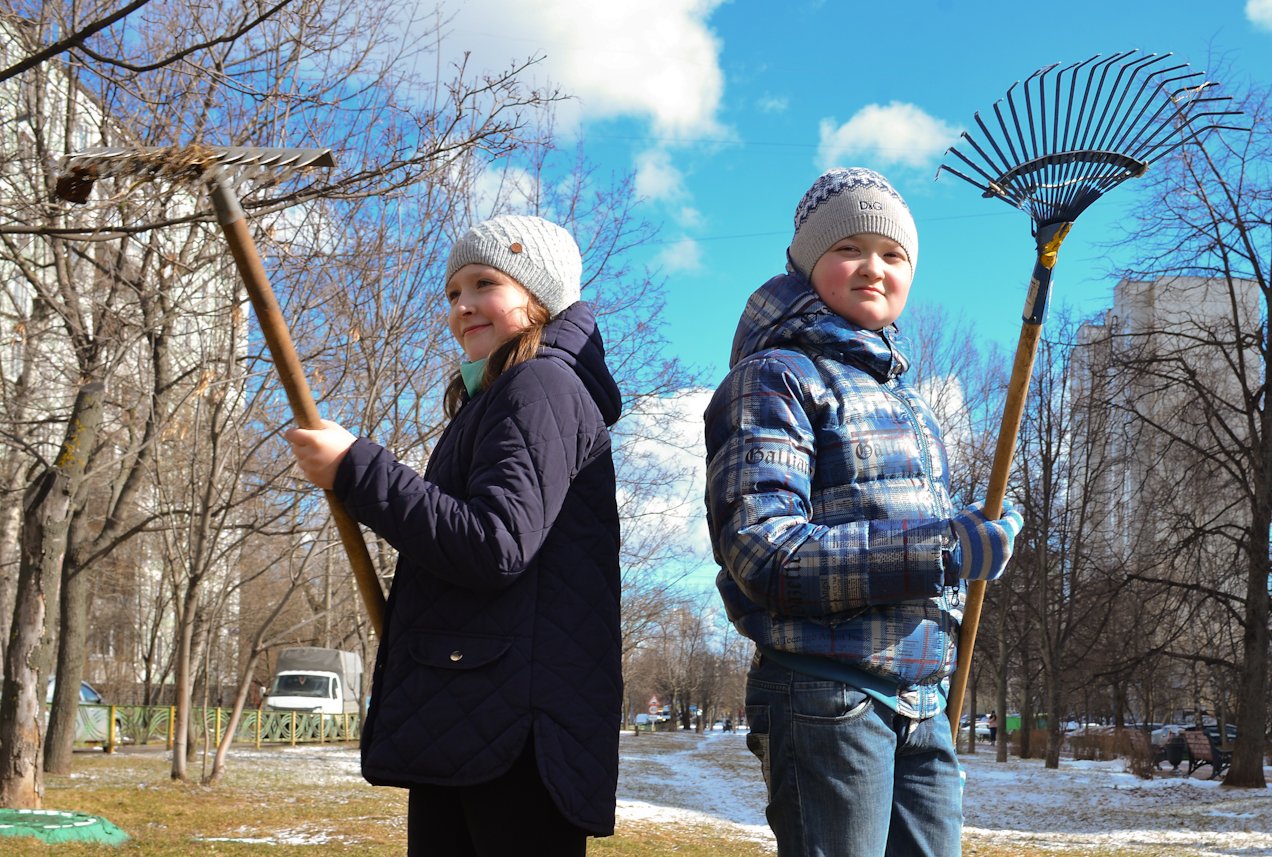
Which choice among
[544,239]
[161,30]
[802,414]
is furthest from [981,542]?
[161,30]

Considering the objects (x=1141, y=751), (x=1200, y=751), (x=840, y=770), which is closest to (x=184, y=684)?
(x=840, y=770)

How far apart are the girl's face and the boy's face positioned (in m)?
0.64

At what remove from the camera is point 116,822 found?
9016mm

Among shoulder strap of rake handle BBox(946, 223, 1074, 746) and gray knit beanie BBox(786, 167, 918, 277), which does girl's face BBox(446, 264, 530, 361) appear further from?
shoulder strap of rake handle BBox(946, 223, 1074, 746)

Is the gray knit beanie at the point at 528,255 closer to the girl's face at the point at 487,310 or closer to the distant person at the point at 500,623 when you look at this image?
the girl's face at the point at 487,310

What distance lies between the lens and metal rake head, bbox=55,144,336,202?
2.38 metres

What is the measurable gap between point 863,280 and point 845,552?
64cm

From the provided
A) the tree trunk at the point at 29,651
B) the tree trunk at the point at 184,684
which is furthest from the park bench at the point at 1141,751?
the tree trunk at the point at 29,651

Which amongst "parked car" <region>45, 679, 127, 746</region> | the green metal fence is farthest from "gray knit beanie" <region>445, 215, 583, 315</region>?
the green metal fence

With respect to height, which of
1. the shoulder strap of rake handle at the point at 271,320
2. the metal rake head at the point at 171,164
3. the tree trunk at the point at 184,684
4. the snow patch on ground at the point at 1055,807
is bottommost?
the snow patch on ground at the point at 1055,807

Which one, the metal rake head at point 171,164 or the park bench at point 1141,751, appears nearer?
the metal rake head at point 171,164

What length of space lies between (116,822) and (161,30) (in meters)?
7.10

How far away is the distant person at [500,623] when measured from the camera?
2141 millimetres

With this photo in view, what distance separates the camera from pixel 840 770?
2.04 meters
